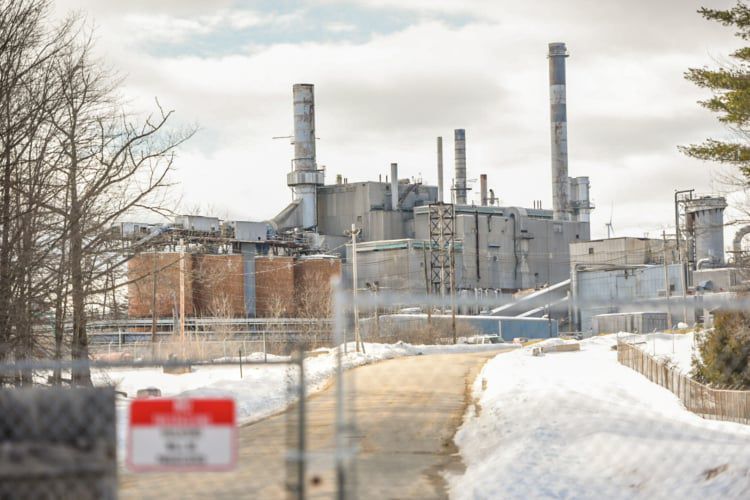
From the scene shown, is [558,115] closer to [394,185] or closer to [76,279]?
A: [394,185]

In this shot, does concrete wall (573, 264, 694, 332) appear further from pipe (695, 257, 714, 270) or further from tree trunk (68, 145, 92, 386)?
tree trunk (68, 145, 92, 386)

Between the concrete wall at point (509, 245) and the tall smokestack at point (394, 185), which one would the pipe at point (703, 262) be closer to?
the concrete wall at point (509, 245)

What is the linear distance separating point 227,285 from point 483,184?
41.4m

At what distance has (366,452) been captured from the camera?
16266 millimetres

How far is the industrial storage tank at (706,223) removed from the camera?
3184 inches

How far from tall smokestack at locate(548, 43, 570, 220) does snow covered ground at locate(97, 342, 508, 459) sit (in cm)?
5149

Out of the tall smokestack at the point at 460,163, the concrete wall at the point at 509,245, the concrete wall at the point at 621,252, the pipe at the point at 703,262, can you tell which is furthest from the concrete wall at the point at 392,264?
the pipe at the point at 703,262

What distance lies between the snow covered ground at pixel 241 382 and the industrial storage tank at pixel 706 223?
36876 millimetres

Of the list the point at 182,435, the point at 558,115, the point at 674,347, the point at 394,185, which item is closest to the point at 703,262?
the point at 558,115

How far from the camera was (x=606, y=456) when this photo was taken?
548 inches

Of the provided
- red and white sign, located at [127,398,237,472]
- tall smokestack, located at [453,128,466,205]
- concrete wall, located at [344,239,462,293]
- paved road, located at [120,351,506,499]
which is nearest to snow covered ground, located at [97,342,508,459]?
paved road, located at [120,351,506,499]

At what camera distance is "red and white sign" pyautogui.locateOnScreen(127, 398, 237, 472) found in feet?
20.6

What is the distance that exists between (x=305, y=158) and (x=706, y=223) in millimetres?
34306

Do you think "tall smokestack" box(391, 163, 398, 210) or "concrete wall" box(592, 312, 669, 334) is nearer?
"concrete wall" box(592, 312, 669, 334)
